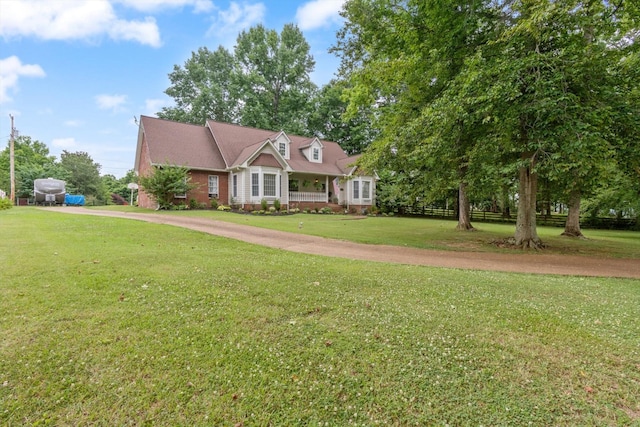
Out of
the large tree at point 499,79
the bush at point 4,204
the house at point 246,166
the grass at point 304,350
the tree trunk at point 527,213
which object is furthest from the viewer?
the house at point 246,166

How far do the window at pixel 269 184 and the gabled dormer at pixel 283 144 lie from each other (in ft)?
9.33

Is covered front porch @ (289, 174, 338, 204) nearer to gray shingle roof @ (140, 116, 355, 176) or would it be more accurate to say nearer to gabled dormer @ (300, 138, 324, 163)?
gray shingle roof @ (140, 116, 355, 176)

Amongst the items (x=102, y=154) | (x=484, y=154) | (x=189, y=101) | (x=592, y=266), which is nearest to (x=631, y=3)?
(x=484, y=154)

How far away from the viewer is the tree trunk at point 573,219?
50.7 feet

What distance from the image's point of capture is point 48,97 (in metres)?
23.8

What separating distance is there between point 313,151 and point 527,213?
19662 mm

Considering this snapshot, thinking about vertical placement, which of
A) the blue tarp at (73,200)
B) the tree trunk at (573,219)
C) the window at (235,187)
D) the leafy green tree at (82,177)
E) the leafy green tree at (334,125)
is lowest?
the tree trunk at (573,219)

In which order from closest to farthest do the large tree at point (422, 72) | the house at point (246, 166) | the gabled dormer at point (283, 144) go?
the large tree at point (422, 72)
the house at point (246, 166)
the gabled dormer at point (283, 144)

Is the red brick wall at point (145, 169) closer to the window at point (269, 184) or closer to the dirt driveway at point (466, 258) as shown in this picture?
the window at point (269, 184)

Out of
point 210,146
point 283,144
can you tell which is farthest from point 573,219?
point 210,146

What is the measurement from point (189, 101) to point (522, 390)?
42.3 m

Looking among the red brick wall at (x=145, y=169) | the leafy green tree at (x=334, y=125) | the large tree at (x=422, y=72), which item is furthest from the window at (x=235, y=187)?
the leafy green tree at (x=334, y=125)

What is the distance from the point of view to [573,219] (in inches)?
621

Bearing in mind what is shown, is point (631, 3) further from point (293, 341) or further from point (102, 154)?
point (102, 154)
